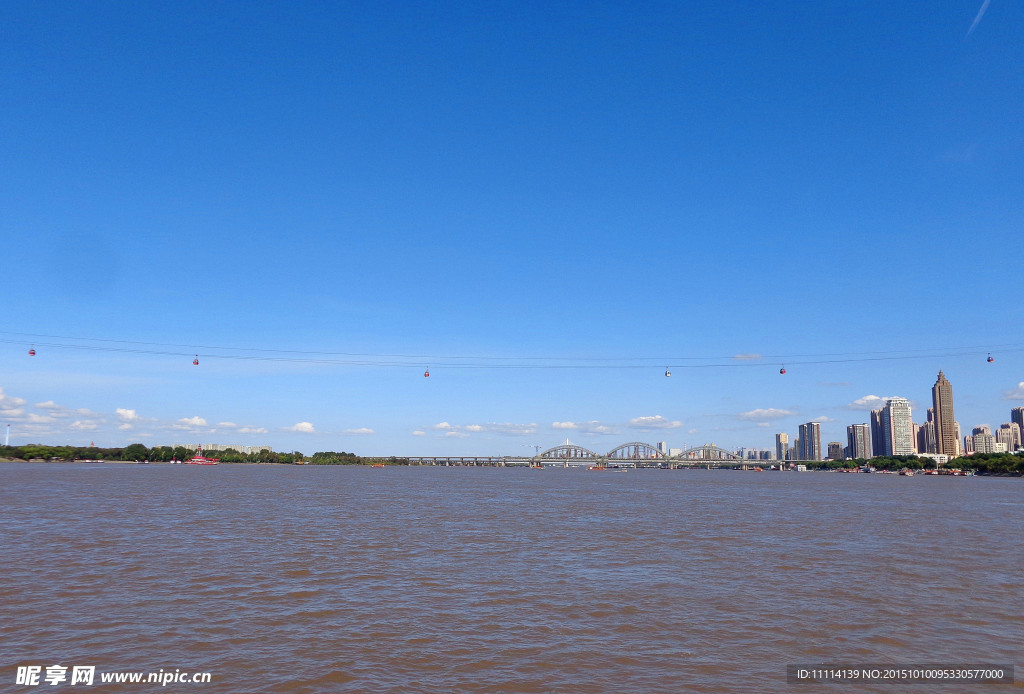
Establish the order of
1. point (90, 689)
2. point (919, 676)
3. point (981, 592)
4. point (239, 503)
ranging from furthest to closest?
point (239, 503) → point (981, 592) → point (919, 676) → point (90, 689)

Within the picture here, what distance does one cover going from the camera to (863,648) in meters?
11.8

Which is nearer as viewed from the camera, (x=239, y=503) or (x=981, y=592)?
(x=981, y=592)

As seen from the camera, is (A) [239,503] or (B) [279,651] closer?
(B) [279,651]

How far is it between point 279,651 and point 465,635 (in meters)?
3.37

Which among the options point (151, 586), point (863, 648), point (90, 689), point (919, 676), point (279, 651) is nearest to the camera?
point (90, 689)

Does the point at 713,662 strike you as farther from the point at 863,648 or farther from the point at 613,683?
the point at 863,648

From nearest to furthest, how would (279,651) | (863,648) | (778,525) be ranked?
1. (279,651)
2. (863,648)
3. (778,525)

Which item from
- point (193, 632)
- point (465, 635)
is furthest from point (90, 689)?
point (465, 635)

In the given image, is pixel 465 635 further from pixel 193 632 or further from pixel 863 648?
pixel 863 648

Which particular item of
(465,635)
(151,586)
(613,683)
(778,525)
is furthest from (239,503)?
(613,683)

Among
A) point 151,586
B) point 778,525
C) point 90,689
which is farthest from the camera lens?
point 778,525

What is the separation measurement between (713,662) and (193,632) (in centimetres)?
953

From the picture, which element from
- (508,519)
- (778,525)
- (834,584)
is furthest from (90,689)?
(778,525)

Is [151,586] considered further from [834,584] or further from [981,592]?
[981,592]
